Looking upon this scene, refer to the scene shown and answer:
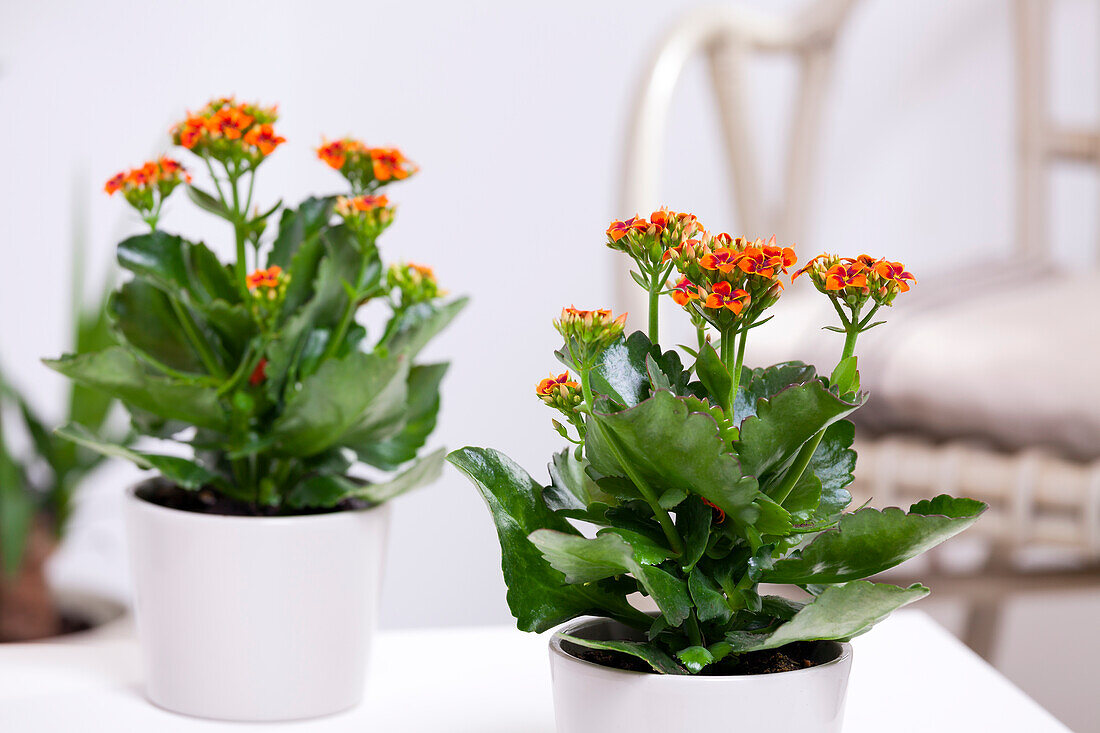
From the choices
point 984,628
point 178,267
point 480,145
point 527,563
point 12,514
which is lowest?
point 984,628

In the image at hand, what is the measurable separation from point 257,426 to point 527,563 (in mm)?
210

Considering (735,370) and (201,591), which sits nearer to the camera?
(735,370)

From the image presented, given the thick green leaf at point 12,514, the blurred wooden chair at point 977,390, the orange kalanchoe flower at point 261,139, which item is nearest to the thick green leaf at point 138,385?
the orange kalanchoe flower at point 261,139

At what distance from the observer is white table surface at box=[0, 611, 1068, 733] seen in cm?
49

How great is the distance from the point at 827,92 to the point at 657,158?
41cm

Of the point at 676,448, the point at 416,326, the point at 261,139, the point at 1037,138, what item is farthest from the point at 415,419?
the point at 1037,138

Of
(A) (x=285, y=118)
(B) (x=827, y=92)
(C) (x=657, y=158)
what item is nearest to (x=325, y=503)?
(C) (x=657, y=158)

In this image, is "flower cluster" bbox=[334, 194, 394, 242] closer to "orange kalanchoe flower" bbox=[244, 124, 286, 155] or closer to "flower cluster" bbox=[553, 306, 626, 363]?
"orange kalanchoe flower" bbox=[244, 124, 286, 155]

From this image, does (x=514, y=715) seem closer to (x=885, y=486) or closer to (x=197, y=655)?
(x=197, y=655)

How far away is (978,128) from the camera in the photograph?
1727mm

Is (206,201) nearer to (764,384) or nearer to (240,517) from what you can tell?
(240,517)

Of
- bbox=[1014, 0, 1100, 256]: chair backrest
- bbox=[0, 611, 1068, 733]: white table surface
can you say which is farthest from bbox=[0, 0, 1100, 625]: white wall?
bbox=[0, 611, 1068, 733]: white table surface

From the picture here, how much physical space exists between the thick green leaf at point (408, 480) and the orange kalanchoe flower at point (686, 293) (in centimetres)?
17

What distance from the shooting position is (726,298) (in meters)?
0.31
